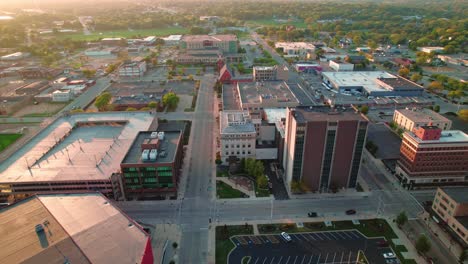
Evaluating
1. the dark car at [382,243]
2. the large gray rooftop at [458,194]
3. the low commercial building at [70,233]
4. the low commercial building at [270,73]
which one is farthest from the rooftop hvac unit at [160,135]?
the low commercial building at [270,73]

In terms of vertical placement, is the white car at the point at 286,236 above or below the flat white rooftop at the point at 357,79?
below

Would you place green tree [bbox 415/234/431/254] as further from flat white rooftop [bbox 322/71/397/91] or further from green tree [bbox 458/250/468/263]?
flat white rooftop [bbox 322/71/397/91]

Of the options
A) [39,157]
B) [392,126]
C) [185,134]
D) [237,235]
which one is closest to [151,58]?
[185,134]

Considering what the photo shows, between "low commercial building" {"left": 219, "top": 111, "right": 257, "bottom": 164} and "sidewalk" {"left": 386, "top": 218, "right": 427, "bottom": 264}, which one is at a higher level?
"low commercial building" {"left": 219, "top": 111, "right": 257, "bottom": 164}

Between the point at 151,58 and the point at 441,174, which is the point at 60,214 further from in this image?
the point at 151,58

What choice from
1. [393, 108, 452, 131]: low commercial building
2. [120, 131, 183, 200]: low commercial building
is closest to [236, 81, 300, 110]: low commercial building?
[393, 108, 452, 131]: low commercial building

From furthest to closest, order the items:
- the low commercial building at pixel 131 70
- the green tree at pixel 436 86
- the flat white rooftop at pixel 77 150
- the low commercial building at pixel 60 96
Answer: the low commercial building at pixel 131 70
the green tree at pixel 436 86
the low commercial building at pixel 60 96
the flat white rooftop at pixel 77 150

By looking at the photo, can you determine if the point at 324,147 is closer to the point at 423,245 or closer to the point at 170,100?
the point at 423,245

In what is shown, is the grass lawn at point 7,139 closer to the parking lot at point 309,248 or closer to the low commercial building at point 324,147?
the parking lot at point 309,248

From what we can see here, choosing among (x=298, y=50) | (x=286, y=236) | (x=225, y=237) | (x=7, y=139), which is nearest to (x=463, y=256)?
(x=286, y=236)
